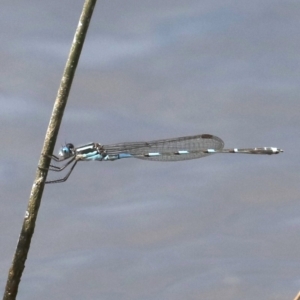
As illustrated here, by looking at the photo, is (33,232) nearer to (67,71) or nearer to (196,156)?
(67,71)

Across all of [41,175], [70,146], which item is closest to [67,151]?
[70,146]

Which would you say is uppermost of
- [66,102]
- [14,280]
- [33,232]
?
[66,102]

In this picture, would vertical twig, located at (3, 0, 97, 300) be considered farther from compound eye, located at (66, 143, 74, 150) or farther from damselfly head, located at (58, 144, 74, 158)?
compound eye, located at (66, 143, 74, 150)

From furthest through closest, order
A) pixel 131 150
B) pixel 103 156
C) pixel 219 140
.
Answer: pixel 219 140
pixel 131 150
pixel 103 156

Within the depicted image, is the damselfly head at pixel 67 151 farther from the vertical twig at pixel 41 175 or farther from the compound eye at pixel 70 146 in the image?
the vertical twig at pixel 41 175

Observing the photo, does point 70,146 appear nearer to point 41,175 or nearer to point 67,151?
point 67,151

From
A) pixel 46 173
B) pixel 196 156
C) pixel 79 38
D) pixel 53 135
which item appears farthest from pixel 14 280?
pixel 196 156

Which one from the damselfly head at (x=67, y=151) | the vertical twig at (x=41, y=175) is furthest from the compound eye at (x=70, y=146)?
the vertical twig at (x=41, y=175)
